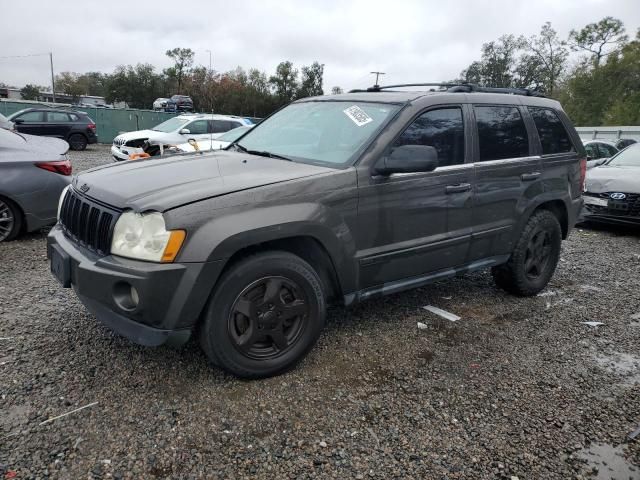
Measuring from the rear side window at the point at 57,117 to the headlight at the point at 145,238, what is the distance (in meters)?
17.2

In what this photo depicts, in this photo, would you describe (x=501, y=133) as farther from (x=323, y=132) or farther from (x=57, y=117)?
(x=57, y=117)

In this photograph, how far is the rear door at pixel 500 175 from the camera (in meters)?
3.75

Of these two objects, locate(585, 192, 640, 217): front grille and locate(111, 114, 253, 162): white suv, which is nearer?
locate(585, 192, 640, 217): front grille

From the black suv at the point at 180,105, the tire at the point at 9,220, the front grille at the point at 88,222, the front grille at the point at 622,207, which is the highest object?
the black suv at the point at 180,105

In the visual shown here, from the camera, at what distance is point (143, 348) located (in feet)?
10.3

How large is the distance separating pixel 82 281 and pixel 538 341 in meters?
3.19

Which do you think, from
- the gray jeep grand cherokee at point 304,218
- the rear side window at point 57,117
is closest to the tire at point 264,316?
the gray jeep grand cherokee at point 304,218

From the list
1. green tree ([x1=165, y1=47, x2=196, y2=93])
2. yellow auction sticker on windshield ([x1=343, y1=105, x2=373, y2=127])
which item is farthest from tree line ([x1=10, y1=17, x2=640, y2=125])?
yellow auction sticker on windshield ([x1=343, y1=105, x2=373, y2=127])

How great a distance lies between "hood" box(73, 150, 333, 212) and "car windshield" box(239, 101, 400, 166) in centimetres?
21

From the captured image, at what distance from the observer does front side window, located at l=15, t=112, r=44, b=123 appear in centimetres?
1619

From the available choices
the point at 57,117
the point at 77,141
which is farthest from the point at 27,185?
the point at 77,141

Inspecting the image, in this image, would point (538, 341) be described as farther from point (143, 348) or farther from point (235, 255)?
point (143, 348)

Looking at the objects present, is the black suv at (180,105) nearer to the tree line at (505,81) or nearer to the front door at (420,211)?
the tree line at (505,81)

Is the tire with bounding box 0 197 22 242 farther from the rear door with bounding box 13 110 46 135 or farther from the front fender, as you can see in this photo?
the rear door with bounding box 13 110 46 135
